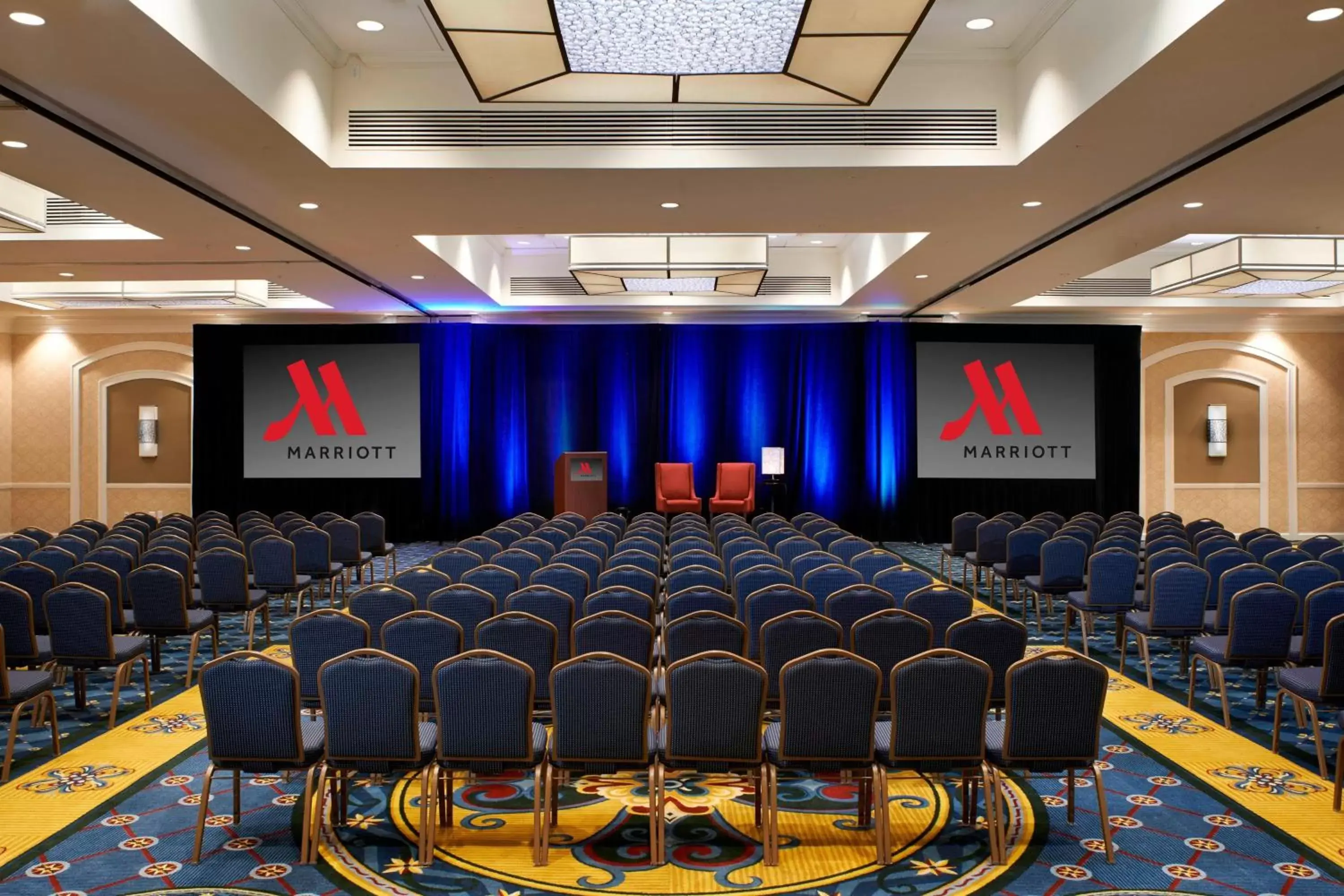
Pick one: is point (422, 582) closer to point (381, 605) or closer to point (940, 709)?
point (381, 605)

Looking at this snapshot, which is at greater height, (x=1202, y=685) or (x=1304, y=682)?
(x=1304, y=682)

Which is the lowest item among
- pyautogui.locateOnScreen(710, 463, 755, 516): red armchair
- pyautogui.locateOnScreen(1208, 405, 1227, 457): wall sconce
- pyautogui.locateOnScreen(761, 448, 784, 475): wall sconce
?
pyautogui.locateOnScreen(710, 463, 755, 516): red armchair

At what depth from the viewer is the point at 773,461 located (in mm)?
17656

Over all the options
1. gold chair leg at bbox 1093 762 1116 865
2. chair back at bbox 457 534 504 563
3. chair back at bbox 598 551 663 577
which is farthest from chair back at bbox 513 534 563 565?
gold chair leg at bbox 1093 762 1116 865

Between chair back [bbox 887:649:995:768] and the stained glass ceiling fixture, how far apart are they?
305 centimetres

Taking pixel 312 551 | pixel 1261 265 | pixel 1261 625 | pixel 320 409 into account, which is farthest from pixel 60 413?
pixel 1261 625

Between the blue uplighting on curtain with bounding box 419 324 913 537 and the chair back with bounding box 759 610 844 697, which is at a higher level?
the blue uplighting on curtain with bounding box 419 324 913 537

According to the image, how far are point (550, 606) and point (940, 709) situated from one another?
277cm

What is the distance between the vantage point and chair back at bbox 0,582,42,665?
6637 millimetres

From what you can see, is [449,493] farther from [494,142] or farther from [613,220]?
[494,142]

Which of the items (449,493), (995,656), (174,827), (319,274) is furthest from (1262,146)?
(449,493)

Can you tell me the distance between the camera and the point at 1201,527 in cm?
1161

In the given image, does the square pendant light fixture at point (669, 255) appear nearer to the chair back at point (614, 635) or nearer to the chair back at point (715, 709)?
the chair back at point (614, 635)

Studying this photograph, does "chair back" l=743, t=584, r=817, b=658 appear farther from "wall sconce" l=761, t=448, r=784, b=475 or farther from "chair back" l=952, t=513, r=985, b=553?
"wall sconce" l=761, t=448, r=784, b=475
